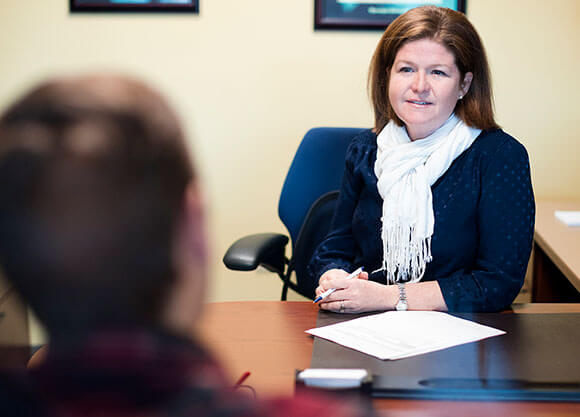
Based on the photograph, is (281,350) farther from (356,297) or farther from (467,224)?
(467,224)

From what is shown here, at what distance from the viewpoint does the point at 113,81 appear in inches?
16.3

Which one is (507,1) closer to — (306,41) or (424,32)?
(306,41)

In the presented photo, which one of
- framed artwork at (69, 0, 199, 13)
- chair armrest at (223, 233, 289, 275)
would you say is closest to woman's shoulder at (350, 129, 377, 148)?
chair armrest at (223, 233, 289, 275)

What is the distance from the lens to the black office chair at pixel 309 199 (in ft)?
6.15

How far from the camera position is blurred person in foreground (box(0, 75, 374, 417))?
379mm

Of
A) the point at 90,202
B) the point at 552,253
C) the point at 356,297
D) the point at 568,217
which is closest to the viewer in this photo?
the point at 90,202

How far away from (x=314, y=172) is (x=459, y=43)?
601mm

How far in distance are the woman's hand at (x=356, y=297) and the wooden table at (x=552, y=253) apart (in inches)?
23.7

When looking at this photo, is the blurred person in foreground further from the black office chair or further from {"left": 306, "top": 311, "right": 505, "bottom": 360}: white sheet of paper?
the black office chair

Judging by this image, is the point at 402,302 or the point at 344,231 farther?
the point at 344,231

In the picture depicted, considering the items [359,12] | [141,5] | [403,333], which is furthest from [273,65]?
[403,333]

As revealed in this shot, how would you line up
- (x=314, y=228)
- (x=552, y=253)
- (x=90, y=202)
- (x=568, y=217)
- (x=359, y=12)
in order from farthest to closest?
1. (x=359, y=12)
2. (x=568, y=217)
3. (x=314, y=228)
4. (x=552, y=253)
5. (x=90, y=202)

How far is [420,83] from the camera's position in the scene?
1.50m

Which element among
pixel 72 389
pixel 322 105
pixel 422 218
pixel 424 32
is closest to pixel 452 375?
pixel 422 218
